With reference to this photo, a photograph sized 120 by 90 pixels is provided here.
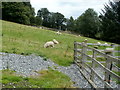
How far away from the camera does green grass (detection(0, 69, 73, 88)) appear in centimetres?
592

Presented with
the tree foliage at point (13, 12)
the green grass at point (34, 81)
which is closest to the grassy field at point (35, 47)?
the green grass at point (34, 81)

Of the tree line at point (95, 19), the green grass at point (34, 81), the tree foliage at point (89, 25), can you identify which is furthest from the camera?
the tree foliage at point (89, 25)

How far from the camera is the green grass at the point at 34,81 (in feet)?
19.4

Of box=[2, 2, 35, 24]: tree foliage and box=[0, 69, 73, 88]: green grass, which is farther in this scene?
box=[2, 2, 35, 24]: tree foliage

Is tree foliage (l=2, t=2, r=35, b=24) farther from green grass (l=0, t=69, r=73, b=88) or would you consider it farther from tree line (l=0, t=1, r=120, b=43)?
green grass (l=0, t=69, r=73, b=88)

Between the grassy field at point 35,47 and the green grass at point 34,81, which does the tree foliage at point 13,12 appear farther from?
the green grass at point 34,81

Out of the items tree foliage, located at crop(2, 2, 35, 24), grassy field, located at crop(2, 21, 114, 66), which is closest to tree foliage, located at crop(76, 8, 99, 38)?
tree foliage, located at crop(2, 2, 35, 24)

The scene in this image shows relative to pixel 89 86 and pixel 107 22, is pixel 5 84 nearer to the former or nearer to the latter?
pixel 89 86

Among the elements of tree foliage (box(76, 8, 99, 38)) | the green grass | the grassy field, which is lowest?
the green grass

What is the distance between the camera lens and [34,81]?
642 centimetres

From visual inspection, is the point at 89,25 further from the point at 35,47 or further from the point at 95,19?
the point at 35,47

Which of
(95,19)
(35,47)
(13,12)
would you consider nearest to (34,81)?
(35,47)

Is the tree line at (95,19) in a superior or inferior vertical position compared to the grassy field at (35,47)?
superior

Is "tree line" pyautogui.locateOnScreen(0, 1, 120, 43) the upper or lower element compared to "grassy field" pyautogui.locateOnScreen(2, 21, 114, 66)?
upper
